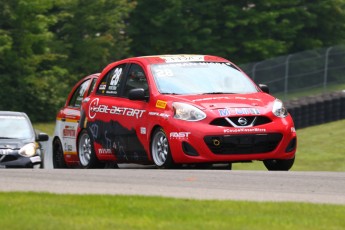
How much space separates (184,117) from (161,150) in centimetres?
66

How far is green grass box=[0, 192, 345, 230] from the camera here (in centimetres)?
962

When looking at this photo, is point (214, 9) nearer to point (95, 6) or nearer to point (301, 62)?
point (95, 6)

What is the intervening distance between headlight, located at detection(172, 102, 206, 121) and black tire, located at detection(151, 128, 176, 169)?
39 centimetres

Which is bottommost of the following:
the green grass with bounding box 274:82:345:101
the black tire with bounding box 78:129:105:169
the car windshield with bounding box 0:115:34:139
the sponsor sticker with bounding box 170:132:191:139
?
the green grass with bounding box 274:82:345:101

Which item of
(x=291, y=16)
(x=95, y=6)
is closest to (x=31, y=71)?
(x=95, y=6)

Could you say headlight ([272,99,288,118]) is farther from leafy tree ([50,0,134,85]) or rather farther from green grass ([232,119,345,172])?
leafy tree ([50,0,134,85])

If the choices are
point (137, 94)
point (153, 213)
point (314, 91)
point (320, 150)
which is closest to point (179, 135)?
point (137, 94)

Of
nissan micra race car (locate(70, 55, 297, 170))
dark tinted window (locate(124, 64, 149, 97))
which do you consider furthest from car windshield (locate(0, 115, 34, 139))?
dark tinted window (locate(124, 64, 149, 97))

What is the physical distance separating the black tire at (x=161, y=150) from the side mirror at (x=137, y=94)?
51 cm

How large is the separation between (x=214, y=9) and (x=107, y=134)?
4543cm

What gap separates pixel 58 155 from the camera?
20.0 metres

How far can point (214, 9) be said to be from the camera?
6225 cm

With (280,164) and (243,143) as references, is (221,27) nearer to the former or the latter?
(280,164)

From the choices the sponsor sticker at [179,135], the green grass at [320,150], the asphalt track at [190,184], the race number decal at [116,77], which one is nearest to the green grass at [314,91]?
the green grass at [320,150]
